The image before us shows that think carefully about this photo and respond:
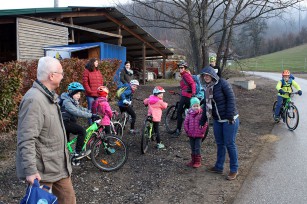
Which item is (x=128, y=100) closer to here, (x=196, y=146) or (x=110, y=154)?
(x=110, y=154)

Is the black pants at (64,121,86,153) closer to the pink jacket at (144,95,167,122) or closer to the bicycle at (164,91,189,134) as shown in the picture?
the pink jacket at (144,95,167,122)

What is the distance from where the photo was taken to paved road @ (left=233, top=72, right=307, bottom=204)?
462 cm

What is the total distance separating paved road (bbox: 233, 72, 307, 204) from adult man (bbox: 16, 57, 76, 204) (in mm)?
2594

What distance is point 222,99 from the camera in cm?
530

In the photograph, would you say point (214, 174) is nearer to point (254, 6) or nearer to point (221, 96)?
point (221, 96)

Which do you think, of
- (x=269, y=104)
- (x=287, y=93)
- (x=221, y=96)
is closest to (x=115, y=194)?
(x=221, y=96)

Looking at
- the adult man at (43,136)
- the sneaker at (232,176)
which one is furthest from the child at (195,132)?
the adult man at (43,136)

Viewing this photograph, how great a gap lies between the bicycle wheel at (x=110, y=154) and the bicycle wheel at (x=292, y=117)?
17.5 feet

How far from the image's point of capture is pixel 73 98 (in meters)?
5.59

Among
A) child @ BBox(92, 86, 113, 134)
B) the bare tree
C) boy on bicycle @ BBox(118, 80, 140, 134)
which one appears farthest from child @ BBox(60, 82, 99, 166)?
the bare tree

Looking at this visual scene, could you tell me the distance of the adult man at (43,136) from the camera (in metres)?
2.69

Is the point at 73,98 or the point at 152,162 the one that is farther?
the point at 152,162

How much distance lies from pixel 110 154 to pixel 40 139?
11.0ft

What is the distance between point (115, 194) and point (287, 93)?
6511mm
